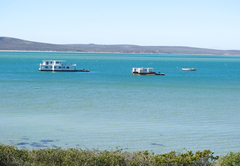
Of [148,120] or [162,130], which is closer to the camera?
[162,130]

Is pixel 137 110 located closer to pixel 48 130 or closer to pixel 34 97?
pixel 48 130

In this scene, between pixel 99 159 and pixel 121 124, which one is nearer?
pixel 99 159

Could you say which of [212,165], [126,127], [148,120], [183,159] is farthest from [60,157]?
[148,120]

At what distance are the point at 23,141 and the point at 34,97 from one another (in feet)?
63.4

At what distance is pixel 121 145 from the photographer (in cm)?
1867

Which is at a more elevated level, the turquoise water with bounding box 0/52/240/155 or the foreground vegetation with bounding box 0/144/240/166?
the foreground vegetation with bounding box 0/144/240/166

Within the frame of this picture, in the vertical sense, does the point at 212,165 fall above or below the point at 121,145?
above

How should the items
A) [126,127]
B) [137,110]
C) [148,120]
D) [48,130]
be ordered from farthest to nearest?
[137,110] < [148,120] < [126,127] < [48,130]

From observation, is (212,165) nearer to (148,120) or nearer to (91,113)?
(148,120)

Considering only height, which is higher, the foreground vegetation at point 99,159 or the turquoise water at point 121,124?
the foreground vegetation at point 99,159

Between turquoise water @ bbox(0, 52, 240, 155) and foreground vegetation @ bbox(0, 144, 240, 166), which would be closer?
foreground vegetation @ bbox(0, 144, 240, 166)

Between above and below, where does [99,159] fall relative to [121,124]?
above

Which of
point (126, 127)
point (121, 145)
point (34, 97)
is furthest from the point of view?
point (34, 97)

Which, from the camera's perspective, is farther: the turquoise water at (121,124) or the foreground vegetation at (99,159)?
the turquoise water at (121,124)
